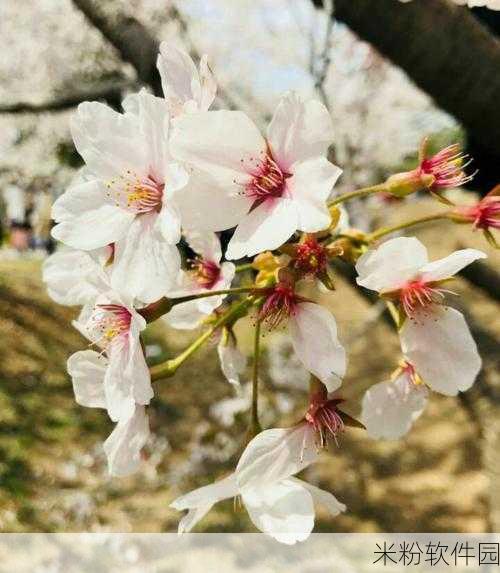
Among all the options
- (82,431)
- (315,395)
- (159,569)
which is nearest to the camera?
(315,395)

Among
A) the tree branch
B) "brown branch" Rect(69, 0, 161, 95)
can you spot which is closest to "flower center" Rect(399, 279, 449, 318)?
"brown branch" Rect(69, 0, 161, 95)

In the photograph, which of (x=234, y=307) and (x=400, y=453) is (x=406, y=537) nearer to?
(x=400, y=453)

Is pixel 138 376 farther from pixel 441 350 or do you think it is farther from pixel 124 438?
pixel 441 350

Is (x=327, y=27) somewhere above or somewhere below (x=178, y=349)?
above

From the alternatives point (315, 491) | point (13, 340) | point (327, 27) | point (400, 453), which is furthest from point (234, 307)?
point (13, 340)

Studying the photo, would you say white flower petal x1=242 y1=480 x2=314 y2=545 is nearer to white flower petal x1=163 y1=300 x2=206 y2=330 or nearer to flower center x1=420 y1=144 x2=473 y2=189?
white flower petal x1=163 y1=300 x2=206 y2=330

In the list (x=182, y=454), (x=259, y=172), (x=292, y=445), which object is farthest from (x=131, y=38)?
(x=182, y=454)
